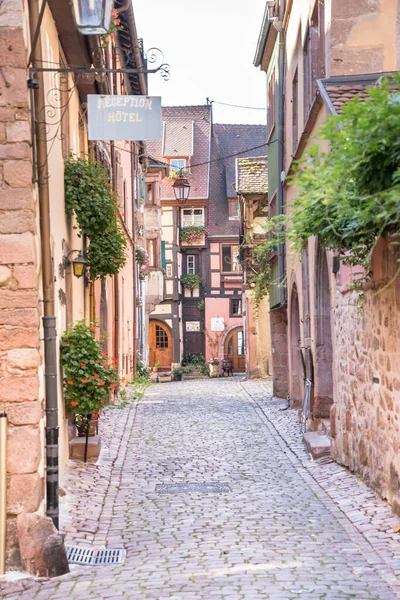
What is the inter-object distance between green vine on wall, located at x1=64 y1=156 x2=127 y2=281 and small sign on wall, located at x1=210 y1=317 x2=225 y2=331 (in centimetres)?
3300

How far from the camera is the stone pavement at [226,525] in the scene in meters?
5.93

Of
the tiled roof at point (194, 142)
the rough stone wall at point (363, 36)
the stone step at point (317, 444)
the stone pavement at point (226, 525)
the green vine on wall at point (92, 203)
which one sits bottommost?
the stone pavement at point (226, 525)

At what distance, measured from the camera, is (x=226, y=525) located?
25.7 ft

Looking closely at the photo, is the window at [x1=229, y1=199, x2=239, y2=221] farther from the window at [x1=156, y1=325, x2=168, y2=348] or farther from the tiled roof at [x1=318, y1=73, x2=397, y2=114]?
the tiled roof at [x1=318, y1=73, x2=397, y2=114]

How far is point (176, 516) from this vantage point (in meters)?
8.33

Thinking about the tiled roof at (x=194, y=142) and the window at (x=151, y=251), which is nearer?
the window at (x=151, y=251)

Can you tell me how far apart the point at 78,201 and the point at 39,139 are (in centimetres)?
420

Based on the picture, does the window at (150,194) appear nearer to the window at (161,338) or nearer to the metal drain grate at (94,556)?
the window at (161,338)

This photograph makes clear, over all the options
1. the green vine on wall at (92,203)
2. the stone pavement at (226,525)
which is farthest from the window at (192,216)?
the green vine on wall at (92,203)

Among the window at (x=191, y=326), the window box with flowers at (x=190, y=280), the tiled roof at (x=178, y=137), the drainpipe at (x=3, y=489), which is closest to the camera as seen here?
the drainpipe at (x=3, y=489)

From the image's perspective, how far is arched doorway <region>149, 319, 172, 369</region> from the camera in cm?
4547

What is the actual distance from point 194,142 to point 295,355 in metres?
30.8

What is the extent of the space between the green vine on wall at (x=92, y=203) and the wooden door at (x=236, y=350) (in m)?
33.1

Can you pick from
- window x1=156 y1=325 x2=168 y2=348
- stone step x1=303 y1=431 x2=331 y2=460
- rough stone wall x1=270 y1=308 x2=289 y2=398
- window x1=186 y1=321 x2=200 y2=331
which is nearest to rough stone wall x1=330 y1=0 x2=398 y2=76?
stone step x1=303 y1=431 x2=331 y2=460
